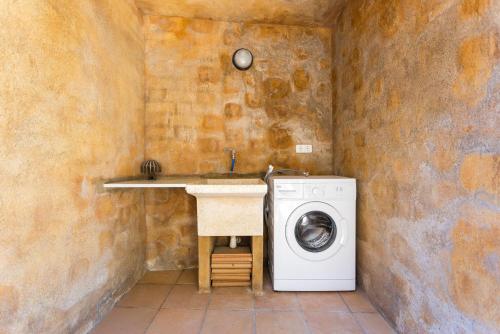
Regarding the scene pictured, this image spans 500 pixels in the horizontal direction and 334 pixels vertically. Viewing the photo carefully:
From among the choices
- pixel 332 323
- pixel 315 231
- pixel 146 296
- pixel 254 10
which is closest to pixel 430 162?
pixel 315 231

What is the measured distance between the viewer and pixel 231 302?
6.48ft

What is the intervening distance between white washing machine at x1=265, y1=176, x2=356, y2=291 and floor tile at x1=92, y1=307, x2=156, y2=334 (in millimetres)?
1039

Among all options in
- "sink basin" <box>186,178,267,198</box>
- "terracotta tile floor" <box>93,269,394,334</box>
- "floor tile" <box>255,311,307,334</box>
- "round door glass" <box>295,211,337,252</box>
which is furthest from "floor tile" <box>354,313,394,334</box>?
"sink basin" <box>186,178,267,198</box>

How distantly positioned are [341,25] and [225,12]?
120cm

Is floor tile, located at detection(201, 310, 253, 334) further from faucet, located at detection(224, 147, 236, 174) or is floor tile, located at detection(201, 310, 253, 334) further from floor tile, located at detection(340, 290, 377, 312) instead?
faucet, located at detection(224, 147, 236, 174)

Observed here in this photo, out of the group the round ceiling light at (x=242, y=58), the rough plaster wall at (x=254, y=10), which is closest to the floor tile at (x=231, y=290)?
the round ceiling light at (x=242, y=58)

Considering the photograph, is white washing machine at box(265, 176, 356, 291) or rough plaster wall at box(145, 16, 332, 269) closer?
white washing machine at box(265, 176, 356, 291)

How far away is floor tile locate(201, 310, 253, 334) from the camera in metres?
1.65

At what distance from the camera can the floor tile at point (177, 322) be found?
1652mm

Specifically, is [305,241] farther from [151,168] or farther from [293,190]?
[151,168]

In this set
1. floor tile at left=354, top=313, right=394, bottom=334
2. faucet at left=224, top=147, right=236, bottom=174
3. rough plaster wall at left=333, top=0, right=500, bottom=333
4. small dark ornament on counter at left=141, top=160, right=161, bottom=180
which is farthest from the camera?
faucet at left=224, top=147, right=236, bottom=174

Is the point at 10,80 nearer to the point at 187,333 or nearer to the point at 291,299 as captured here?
the point at 187,333

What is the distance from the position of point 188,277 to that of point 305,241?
1.22 metres

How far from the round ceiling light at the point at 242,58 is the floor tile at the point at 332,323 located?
2407 mm
